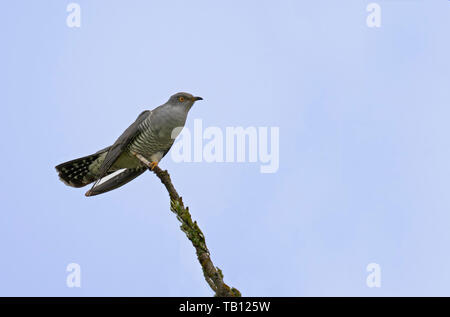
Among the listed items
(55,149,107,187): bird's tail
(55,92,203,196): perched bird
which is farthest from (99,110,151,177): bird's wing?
(55,149,107,187): bird's tail

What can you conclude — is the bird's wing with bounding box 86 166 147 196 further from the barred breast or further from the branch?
the branch

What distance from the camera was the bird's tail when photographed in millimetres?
7363

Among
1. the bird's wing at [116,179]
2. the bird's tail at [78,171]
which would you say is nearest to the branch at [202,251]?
the bird's wing at [116,179]

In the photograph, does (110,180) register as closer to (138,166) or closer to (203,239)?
(138,166)

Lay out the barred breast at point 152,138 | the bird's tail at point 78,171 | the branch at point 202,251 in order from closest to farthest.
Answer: the branch at point 202,251, the barred breast at point 152,138, the bird's tail at point 78,171

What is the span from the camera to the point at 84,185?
7480 millimetres

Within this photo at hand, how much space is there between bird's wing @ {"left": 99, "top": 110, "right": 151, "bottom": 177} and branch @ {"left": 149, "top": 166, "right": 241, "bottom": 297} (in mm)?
2556

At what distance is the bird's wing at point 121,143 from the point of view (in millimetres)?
7023

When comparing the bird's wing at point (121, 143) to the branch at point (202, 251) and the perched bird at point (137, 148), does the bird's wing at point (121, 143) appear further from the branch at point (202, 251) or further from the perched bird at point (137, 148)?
the branch at point (202, 251)
